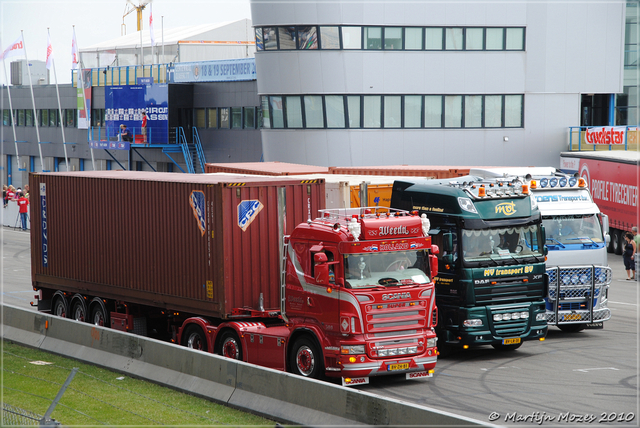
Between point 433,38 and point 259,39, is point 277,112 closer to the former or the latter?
point 259,39

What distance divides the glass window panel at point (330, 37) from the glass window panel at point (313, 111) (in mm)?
2410

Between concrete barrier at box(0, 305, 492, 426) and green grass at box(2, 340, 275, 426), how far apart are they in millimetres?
218

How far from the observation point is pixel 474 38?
38688 mm

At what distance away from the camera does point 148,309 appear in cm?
1705

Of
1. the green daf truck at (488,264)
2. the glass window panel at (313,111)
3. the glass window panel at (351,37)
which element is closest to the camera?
the green daf truck at (488,264)

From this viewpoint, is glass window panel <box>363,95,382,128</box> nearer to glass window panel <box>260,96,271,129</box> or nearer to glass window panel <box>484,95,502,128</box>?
glass window panel <box>260,96,271,129</box>

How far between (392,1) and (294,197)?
24678 millimetres

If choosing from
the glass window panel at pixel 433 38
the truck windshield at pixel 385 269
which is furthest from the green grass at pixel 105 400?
the glass window panel at pixel 433 38

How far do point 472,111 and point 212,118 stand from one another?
697 inches

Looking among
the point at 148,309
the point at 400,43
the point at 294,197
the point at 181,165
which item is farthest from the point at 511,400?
the point at 181,165

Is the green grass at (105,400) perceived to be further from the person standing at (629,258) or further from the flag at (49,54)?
the flag at (49,54)

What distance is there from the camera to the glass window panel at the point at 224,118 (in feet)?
160

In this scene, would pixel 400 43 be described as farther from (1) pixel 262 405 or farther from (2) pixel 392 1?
(1) pixel 262 405

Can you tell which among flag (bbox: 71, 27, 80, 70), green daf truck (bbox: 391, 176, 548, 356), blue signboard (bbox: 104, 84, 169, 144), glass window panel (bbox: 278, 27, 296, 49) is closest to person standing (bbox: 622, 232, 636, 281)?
green daf truck (bbox: 391, 176, 548, 356)
